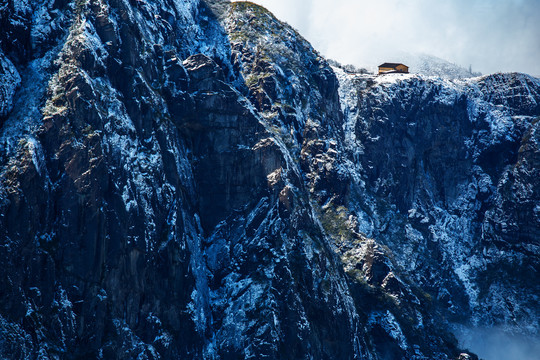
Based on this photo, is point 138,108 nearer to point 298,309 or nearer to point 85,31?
Answer: point 85,31

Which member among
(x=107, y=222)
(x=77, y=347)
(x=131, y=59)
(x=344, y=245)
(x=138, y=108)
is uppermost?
(x=131, y=59)

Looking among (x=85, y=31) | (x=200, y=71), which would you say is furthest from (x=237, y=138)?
(x=85, y=31)

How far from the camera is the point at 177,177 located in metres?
156

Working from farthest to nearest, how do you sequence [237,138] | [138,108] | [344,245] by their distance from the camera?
[344,245] → [237,138] → [138,108]

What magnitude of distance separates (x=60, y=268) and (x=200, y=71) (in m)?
58.7

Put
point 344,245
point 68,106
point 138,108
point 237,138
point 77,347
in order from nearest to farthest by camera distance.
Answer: point 77,347 → point 68,106 → point 138,108 → point 237,138 → point 344,245

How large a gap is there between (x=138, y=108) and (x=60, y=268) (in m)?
36.3

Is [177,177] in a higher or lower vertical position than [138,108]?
lower

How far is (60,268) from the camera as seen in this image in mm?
131625

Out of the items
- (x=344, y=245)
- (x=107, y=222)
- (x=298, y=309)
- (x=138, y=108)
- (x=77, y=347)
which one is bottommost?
(x=77, y=347)

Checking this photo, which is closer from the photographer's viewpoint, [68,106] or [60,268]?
[60,268]

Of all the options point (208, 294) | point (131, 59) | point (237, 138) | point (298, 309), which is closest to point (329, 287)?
point (298, 309)

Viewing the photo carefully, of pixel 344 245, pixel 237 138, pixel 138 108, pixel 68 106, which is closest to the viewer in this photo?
pixel 68 106

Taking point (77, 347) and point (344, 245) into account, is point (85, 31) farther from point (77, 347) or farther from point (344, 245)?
A: point (344, 245)
